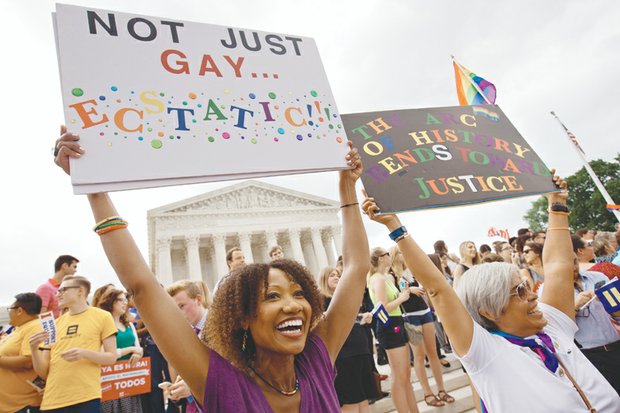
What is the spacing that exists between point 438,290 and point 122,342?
14.0ft

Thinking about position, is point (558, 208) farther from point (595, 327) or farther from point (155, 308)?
point (155, 308)

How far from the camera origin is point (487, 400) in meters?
1.82

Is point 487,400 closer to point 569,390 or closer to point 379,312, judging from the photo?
point 569,390

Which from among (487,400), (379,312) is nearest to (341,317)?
(487,400)

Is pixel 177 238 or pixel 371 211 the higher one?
pixel 177 238

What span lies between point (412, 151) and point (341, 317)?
131 centimetres

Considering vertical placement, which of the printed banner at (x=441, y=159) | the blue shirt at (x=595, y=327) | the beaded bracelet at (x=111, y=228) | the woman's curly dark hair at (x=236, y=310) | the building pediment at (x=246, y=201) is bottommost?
the blue shirt at (x=595, y=327)

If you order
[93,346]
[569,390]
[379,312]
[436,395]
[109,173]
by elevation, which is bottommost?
[436,395]

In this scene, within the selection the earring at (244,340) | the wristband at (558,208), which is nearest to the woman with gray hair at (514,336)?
the wristband at (558,208)

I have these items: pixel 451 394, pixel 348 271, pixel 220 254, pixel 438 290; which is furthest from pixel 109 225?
pixel 220 254

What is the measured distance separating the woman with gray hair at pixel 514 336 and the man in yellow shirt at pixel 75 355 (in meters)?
3.23

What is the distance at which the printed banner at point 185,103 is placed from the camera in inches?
56.9

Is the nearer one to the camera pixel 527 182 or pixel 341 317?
pixel 341 317

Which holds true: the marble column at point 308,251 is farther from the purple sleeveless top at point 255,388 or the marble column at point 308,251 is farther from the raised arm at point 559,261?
the purple sleeveless top at point 255,388
